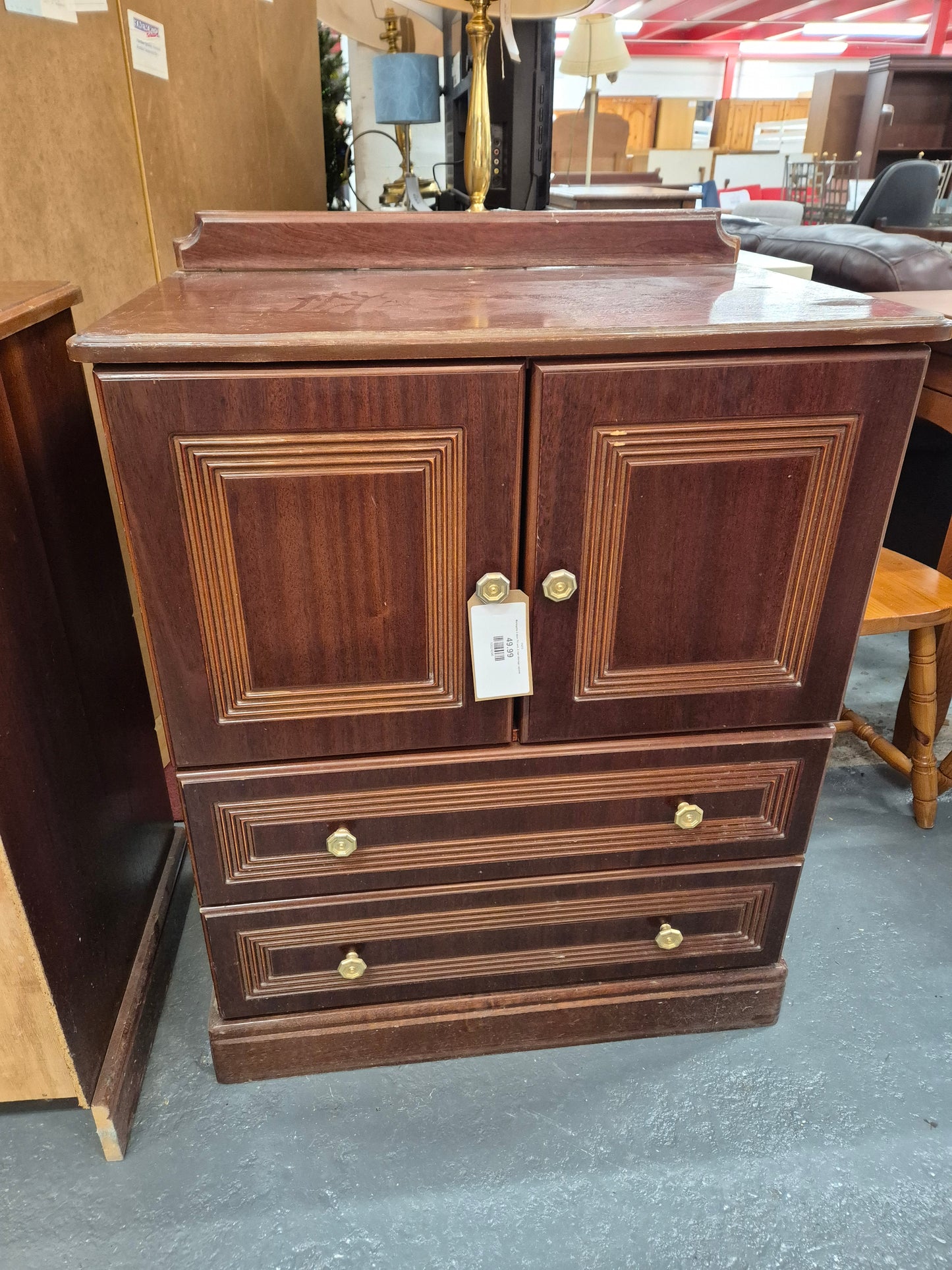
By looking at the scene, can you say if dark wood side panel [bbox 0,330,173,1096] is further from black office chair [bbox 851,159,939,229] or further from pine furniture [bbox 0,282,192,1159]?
black office chair [bbox 851,159,939,229]

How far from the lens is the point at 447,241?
1.07 m

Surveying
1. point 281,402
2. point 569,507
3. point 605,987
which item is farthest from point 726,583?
point 605,987

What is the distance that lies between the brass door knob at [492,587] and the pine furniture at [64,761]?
1.55 ft

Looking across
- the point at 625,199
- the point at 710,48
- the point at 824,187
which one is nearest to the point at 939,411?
the point at 625,199

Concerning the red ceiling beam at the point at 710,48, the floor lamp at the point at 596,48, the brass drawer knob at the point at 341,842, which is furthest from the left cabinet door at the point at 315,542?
the red ceiling beam at the point at 710,48

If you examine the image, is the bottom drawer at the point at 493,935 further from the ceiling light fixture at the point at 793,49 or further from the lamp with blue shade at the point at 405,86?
the ceiling light fixture at the point at 793,49

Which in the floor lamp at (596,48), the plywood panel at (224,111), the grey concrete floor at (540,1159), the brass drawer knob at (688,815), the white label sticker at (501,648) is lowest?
the grey concrete floor at (540,1159)

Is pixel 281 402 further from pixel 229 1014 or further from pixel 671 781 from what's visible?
pixel 229 1014

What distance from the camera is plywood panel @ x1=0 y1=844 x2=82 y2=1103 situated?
2.80 ft

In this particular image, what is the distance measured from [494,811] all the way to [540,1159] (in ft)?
1.47

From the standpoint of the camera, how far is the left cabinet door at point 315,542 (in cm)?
73

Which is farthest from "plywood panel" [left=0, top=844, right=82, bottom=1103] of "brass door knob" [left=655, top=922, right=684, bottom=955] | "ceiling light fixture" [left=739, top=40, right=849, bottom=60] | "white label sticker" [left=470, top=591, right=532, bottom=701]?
"ceiling light fixture" [left=739, top=40, right=849, bottom=60]

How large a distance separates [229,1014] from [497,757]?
51 centimetres

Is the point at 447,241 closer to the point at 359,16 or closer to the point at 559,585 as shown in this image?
the point at 559,585
